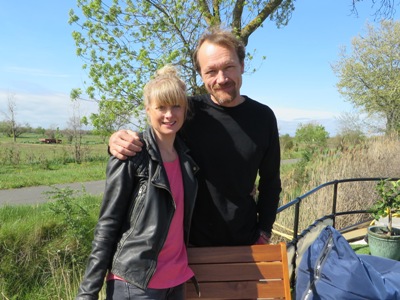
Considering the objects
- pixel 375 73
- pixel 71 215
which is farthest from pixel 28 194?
pixel 375 73

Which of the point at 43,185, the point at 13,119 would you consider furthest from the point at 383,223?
the point at 13,119

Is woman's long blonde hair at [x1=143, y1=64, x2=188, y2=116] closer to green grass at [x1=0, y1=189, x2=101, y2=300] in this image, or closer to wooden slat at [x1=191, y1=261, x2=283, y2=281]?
wooden slat at [x1=191, y1=261, x2=283, y2=281]

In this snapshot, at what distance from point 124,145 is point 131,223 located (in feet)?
1.20

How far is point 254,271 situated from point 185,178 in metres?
0.69

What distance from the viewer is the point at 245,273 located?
1.96 meters

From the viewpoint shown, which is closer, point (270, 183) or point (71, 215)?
point (270, 183)

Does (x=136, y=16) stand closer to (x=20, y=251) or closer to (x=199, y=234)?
(x=20, y=251)

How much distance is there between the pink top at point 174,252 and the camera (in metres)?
1.66

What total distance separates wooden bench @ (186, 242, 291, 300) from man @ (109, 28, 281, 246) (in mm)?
107

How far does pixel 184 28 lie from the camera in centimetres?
757

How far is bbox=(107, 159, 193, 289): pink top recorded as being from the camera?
1.66m

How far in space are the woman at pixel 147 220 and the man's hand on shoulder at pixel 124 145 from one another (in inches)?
1.2

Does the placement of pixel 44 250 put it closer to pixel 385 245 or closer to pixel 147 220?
pixel 147 220

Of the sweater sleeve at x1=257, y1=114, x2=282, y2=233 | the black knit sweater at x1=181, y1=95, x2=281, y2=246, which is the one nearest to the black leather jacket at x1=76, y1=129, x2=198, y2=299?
the black knit sweater at x1=181, y1=95, x2=281, y2=246
